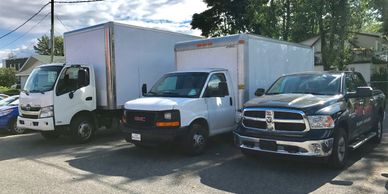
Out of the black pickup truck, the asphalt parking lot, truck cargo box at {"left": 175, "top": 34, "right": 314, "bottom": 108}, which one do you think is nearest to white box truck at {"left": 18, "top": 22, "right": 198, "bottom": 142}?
the asphalt parking lot

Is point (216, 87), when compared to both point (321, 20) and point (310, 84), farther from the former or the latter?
point (321, 20)

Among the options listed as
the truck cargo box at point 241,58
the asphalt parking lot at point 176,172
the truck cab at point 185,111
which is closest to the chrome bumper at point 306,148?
the asphalt parking lot at point 176,172

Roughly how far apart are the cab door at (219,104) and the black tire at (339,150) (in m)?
3.04

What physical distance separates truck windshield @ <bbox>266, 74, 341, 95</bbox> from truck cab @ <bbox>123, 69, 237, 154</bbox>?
138 cm

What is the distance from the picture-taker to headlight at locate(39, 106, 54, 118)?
1028 cm

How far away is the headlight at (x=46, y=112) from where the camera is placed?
33.7 feet

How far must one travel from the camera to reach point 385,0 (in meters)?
32.4

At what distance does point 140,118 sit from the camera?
8.80 meters

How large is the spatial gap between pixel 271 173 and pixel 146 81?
20.2ft

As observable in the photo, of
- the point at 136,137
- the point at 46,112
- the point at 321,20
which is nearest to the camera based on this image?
the point at 136,137

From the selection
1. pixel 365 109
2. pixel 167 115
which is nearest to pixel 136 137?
pixel 167 115

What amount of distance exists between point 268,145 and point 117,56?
5.71 m

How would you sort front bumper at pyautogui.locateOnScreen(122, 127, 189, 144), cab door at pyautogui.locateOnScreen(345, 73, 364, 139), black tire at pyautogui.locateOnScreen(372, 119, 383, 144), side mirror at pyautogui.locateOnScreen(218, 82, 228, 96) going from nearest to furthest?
1. cab door at pyautogui.locateOnScreen(345, 73, 364, 139)
2. front bumper at pyautogui.locateOnScreen(122, 127, 189, 144)
3. side mirror at pyautogui.locateOnScreen(218, 82, 228, 96)
4. black tire at pyautogui.locateOnScreen(372, 119, 383, 144)

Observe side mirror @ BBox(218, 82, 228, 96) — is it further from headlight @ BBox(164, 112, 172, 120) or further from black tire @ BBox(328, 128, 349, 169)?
black tire @ BBox(328, 128, 349, 169)
